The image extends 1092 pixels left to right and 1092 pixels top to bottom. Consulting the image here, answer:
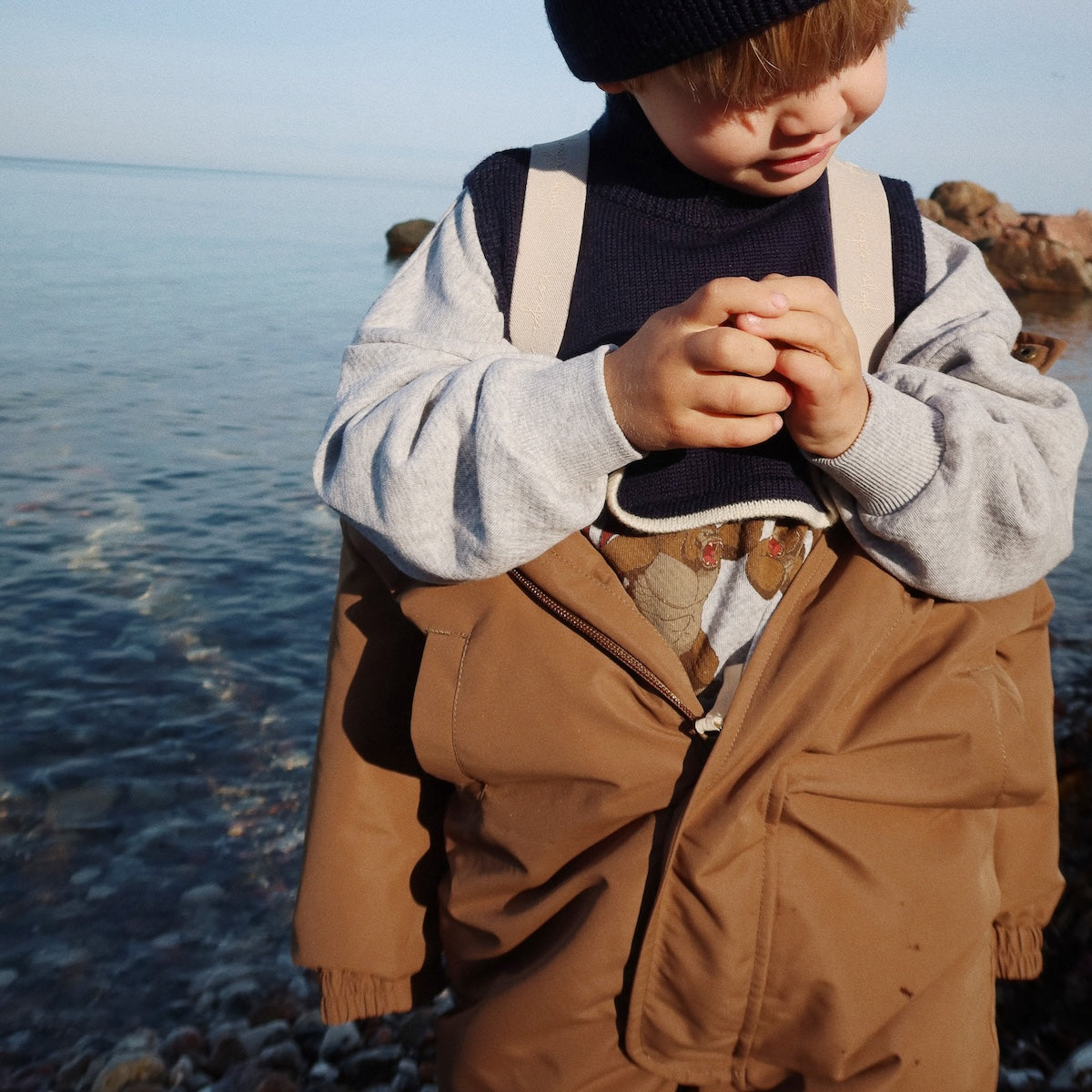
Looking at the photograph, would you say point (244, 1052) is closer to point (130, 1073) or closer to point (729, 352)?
point (130, 1073)

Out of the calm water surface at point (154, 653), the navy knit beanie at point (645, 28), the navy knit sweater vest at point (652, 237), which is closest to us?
the navy knit beanie at point (645, 28)

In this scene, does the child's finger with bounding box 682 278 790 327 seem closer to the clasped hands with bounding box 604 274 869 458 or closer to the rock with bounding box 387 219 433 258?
the clasped hands with bounding box 604 274 869 458

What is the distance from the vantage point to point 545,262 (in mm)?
1690

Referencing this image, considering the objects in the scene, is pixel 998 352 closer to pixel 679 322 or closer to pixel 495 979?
pixel 679 322

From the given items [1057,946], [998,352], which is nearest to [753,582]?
[998,352]

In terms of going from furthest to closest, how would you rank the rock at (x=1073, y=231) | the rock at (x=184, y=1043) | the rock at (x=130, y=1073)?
the rock at (x=1073, y=231) < the rock at (x=184, y=1043) < the rock at (x=130, y=1073)

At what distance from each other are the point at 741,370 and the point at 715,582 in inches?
16.2

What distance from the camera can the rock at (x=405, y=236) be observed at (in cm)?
2347

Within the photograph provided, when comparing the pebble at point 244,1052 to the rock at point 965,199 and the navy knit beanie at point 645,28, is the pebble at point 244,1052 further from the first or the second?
the rock at point 965,199

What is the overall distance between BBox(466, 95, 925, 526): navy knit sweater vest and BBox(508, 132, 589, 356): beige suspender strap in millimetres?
15

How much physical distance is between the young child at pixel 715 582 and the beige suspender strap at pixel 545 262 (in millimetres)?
23

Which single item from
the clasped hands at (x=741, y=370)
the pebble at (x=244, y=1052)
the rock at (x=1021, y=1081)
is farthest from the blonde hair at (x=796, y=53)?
the pebble at (x=244, y=1052)

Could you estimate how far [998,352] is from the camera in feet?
5.23

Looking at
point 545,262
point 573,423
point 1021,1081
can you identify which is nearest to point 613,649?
point 573,423
